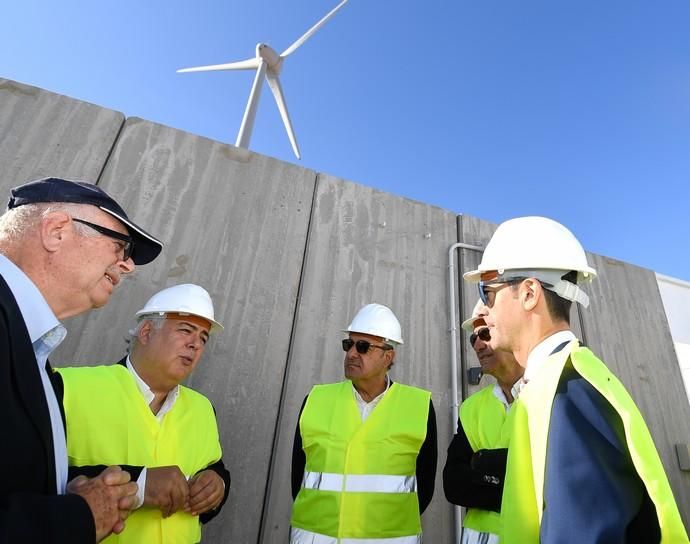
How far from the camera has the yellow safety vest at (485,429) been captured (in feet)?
7.64

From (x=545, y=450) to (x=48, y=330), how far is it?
5.11 ft

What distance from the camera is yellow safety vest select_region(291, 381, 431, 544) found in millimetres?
2639

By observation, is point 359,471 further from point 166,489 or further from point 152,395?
point 152,395

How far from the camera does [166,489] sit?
2117 mm

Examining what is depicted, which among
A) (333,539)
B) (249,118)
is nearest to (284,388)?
(333,539)

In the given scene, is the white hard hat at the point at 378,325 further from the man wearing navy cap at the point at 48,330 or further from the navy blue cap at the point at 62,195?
the navy blue cap at the point at 62,195

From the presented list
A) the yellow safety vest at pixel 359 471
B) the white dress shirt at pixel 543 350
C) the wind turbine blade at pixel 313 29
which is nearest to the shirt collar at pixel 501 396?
the yellow safety vest at pixel 359 471

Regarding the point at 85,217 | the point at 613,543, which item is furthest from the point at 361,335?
the point at 613,543

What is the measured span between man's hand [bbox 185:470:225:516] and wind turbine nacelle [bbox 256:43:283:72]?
36.9 feet

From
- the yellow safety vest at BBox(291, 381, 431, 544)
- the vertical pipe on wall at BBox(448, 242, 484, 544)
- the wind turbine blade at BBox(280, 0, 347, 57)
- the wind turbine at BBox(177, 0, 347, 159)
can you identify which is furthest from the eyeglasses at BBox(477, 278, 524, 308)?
the wind turbine blade at BBox(280, 0, 347, 57)

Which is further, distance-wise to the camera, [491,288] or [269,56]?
[269,56]

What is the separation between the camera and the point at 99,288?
5.89ft

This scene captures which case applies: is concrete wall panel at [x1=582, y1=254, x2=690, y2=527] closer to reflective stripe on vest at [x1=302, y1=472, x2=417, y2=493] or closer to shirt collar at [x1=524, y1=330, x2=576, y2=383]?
reflective stripe on vest at [x1=302, y1=472, x2=417, y2=493]

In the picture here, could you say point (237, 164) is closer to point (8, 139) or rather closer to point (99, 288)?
point (8, 139)
